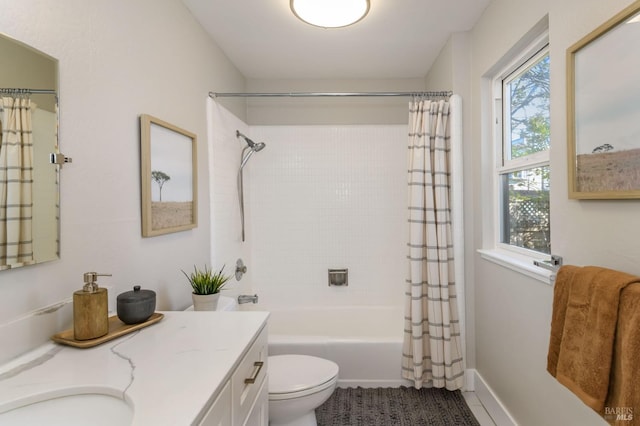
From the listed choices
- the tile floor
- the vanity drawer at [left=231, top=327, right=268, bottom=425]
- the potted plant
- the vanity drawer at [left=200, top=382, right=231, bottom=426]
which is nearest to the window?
the tile floor

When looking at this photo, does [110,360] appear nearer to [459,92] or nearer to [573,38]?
[573,38]

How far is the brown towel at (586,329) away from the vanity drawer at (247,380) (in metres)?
0.97

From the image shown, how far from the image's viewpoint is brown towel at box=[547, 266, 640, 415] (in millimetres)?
933

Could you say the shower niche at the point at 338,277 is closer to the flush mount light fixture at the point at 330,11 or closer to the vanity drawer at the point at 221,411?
the flush mount light fixture at the point at 330,11

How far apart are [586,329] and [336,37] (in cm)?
212

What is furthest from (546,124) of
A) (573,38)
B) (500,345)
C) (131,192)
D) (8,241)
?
(8,241)

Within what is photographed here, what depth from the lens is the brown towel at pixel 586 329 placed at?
93cm

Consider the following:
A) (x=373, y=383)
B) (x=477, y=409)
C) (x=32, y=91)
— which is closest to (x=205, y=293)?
(x=32, y=91)

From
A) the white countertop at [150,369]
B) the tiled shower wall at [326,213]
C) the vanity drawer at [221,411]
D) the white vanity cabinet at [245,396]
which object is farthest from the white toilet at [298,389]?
the tiled shower wall at [326,213]

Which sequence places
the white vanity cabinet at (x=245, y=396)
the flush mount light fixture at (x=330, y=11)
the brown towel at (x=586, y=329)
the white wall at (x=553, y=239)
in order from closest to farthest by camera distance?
the white vanity cabinet at (x=245, y=396) < the brown towel at (x=586, y=329) < the white wall at (x=553, y=239) < the flush mount light fixture at (x=330, y=11)

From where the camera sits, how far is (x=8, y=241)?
910 millimetres

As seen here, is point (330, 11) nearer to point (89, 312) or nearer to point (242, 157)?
point (242, 157)

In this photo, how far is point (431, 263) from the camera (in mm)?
2217

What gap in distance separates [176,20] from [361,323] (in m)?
2.63
